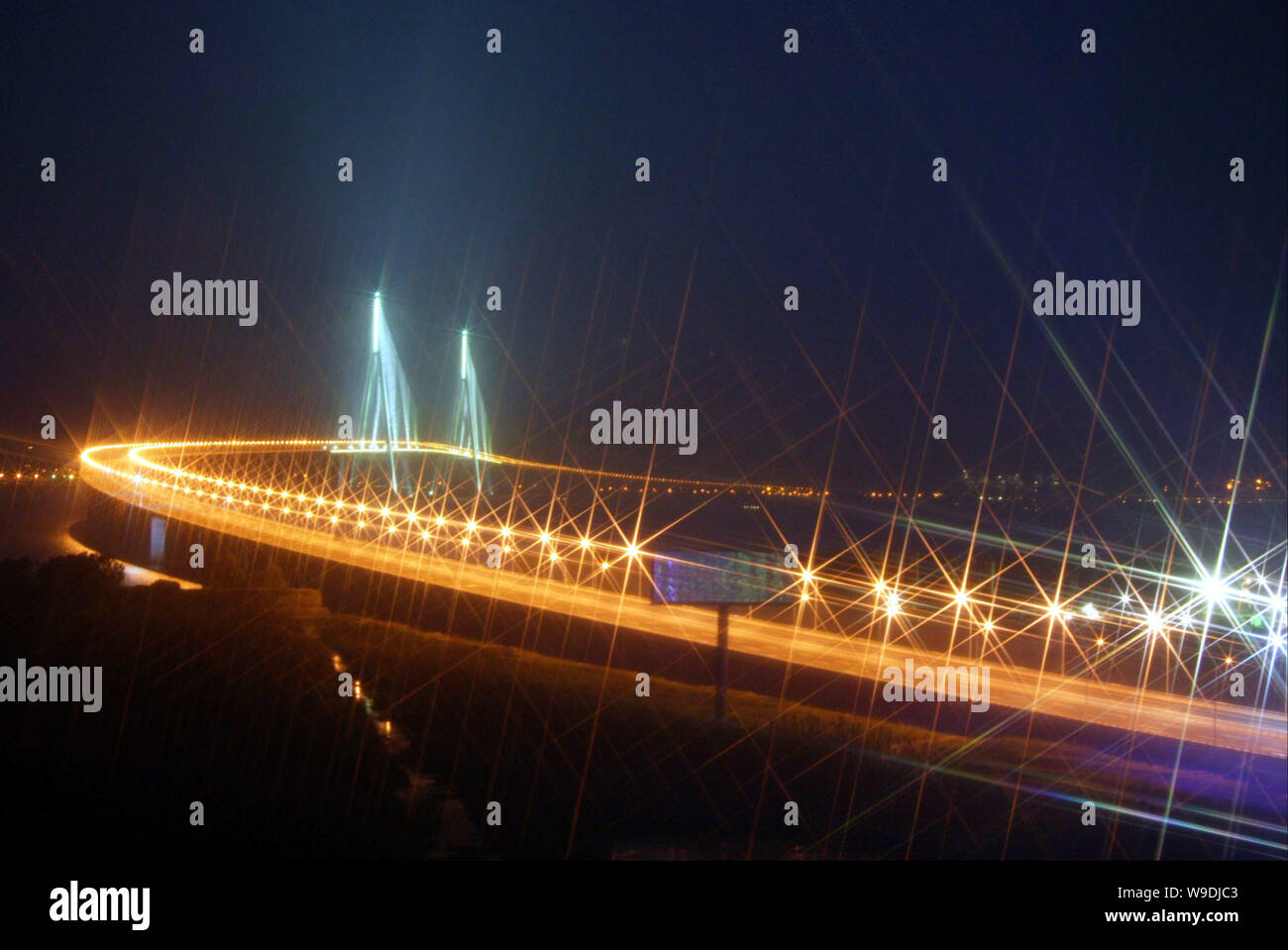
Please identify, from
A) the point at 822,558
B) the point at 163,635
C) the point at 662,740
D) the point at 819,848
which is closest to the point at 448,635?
the point at 163,635

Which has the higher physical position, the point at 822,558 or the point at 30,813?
the point at 822,558

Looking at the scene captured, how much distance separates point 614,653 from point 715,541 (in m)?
15.9

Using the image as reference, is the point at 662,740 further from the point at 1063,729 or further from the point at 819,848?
the point at 1063,729

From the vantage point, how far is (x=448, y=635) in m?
11.8

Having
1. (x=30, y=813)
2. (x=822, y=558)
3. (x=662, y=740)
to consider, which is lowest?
(x=30, y=813)
